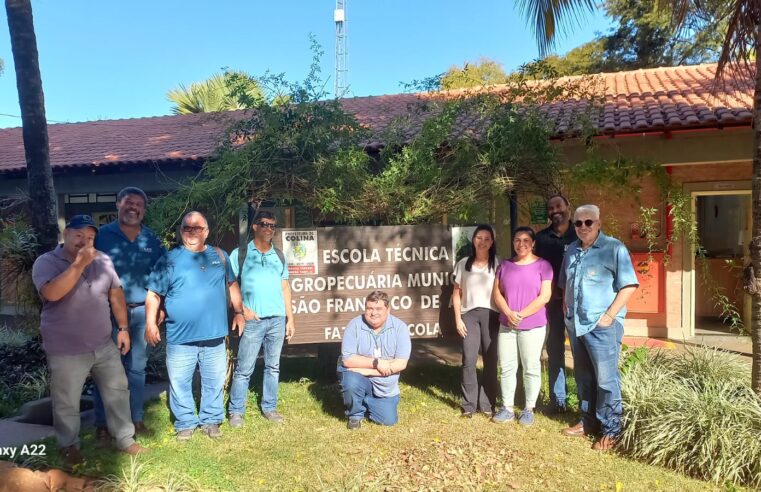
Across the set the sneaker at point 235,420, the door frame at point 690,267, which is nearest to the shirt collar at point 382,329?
the sneaker at point 235,420

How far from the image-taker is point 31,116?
5.14 meters

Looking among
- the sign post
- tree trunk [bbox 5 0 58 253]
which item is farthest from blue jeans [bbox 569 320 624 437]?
tree trunk [bbox 5 0 58 253]

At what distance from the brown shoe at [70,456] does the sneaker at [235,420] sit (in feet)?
3.59

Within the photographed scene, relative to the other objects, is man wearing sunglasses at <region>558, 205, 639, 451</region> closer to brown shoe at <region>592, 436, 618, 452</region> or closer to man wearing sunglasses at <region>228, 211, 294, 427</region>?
brown shoe at <region>592, 436, 618, 452</region>

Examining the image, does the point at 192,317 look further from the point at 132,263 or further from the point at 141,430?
the point at 141,430

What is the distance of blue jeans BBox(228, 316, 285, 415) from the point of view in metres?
4.26

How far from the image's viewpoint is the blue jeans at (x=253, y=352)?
168 inches

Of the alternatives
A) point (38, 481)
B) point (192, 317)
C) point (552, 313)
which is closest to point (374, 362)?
point (192, 317)

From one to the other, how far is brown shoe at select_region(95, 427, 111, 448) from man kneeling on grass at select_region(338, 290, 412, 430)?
71.9 inches

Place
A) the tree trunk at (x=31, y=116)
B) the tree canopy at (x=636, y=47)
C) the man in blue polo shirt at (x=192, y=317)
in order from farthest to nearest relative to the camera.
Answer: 1. the tree canopy at (x=636, y=47)
2. the tree trunk at (x=31, y=116)
3. the man in blue polo shirt at (x=192, y=317)

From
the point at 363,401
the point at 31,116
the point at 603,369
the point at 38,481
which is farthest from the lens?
the point at 31,116

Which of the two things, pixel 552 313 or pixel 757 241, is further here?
pixel 552 313

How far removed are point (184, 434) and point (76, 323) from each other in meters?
1.22

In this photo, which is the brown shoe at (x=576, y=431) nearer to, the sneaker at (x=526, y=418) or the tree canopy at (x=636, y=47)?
the sneaker at (x=526, y=418)
